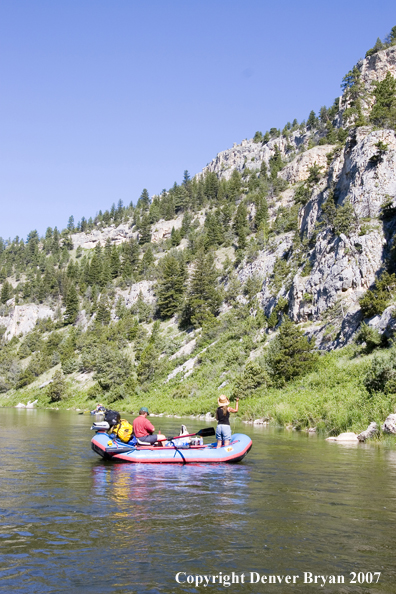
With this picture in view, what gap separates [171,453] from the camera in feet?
49.7

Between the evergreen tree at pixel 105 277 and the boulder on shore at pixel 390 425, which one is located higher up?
the evergreen tree at pixel 105 277

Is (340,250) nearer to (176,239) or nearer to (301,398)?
(301,398)

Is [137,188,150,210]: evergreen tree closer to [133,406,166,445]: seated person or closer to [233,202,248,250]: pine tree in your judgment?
[233,202,248,250]: pine tree

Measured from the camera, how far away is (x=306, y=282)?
55625mm

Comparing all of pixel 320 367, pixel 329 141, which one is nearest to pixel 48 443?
pixel 320 367

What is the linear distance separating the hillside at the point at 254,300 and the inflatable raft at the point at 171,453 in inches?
378

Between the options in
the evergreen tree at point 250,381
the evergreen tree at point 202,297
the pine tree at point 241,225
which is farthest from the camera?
the pine tree at point 241,225

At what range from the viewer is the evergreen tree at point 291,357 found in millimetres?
38719

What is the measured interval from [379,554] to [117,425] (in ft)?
36.1

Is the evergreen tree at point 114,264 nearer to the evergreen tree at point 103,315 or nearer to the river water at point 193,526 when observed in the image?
the evergreen tree at point 103,315

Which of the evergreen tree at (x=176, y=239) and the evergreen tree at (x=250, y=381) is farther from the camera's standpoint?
the evergreen tree at (x=176, y=239)

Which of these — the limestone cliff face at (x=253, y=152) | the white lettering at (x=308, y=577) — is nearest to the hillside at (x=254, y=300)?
the limestone cliff face at (x=253, y=152)

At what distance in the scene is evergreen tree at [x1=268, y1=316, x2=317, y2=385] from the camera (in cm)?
3872

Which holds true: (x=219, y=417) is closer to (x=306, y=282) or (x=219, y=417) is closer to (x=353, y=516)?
(x=353, y=516)
